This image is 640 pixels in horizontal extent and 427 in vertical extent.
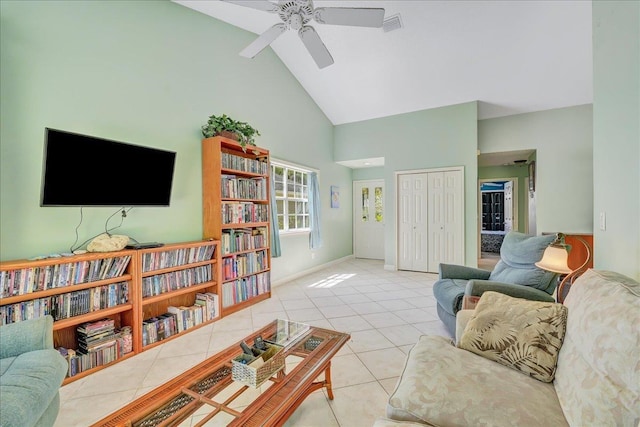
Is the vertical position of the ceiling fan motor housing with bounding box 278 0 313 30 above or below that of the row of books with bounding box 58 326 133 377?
above

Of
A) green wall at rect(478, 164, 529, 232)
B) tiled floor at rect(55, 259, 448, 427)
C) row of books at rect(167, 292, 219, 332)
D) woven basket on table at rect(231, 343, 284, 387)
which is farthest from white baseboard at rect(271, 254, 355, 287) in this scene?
green wall at rect(478, 164, 529, 232)

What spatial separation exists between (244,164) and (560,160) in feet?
16.8

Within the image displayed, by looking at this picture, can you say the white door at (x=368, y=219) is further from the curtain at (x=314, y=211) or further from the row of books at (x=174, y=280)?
the row of books at (x=174, y=280)

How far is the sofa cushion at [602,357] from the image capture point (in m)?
0.80

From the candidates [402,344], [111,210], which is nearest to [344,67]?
[111,210]

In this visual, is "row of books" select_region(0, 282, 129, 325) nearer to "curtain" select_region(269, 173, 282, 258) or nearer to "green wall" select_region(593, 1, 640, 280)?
"curtain" select_region(269, 173, 282, 258)

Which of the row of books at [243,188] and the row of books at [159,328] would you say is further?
the row of books at [243,188]

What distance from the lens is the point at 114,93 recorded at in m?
2.38

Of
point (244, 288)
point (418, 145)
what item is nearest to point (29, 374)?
point (244, 288)

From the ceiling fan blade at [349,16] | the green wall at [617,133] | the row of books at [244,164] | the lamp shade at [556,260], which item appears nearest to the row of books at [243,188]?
the row of books at [244,164]

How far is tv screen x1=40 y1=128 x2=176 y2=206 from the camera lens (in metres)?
1.88

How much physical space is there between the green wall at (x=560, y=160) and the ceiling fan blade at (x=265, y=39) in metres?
4.44

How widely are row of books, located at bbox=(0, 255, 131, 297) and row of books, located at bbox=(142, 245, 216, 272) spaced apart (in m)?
0.17

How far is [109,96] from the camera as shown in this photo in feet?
7.72
